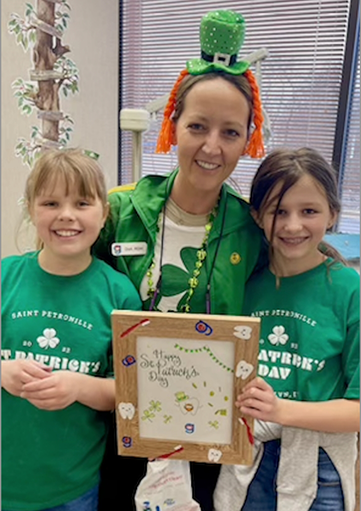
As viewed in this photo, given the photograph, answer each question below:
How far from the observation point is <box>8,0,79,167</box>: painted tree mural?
201cm

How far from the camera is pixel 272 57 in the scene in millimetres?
3076

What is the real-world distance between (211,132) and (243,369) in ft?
1.81

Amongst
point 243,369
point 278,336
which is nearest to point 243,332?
point 243,369

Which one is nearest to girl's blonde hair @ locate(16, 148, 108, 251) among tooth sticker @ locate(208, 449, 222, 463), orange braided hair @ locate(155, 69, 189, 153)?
orange braided hair @ locate(155, 69, 189, 153)

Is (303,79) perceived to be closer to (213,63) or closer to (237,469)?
(213,63)

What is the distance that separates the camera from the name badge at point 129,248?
1196mm

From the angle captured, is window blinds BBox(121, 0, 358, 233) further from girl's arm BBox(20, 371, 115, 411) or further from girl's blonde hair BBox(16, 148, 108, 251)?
girl's arm BBox(20, 371, 115, 411)

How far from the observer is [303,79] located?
9.96 feet

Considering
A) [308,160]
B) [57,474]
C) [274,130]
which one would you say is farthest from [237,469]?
[274,130]

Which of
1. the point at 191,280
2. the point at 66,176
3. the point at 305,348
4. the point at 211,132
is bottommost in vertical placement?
the point at 305,348

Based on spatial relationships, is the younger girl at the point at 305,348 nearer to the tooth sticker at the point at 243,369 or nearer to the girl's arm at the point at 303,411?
the girl's arm at the point at 303,411

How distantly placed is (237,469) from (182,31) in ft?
9.64

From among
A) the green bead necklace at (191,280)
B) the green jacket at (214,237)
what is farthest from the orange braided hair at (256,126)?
the green bead necklace at (191,280)

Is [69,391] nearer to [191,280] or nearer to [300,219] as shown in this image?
[191,280]
